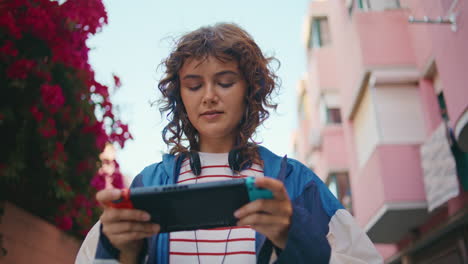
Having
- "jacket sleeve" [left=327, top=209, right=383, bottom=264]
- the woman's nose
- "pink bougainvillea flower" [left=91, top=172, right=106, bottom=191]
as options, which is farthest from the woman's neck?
"pink bougainvillea flower" [left=91, top=172, right=106, bottom=191]

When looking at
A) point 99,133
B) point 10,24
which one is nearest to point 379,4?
point 99,133

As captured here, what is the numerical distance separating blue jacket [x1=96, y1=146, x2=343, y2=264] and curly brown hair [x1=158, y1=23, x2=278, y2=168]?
0.39 feet

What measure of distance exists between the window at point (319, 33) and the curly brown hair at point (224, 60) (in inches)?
578

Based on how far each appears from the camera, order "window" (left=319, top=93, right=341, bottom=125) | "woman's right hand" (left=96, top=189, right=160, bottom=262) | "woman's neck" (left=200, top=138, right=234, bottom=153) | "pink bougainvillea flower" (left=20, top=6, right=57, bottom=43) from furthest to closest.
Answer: "window" (left=319, top=93, right=341, bottom=125), "pink bougainvillea flower" (left=20, top=6, right=57, bottom=43), "woman's neck" (left=200, top=138, right=234, bottom=153), "woman's right hand" (left=96, top=189, right=160, bottom=262)

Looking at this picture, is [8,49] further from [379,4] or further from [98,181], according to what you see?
[379,4]

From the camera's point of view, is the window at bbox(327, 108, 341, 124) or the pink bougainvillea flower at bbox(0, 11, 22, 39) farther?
the window at bbox(327, 108, 341, 124)

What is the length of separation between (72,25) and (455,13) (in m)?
5.01

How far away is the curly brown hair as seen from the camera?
206 centimetres

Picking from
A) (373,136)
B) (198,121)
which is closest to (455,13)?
(373,136)

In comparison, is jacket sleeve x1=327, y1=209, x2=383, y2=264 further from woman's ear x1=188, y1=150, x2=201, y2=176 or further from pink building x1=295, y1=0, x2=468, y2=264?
pink building x1=295, y1=0, x2=468, y2=264

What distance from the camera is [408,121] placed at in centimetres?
972

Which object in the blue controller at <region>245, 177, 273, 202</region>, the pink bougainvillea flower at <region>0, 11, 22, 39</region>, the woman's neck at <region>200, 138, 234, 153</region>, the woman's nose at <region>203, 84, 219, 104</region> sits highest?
the pink bougainvillea flower at <region>0, 11, 22, 39</region>

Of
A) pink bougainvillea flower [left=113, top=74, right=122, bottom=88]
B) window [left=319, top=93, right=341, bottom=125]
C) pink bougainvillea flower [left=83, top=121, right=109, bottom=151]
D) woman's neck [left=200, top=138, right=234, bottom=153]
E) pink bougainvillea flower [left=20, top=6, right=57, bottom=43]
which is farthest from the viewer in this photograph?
window [left=319, top=93, right=341, bottom=125]

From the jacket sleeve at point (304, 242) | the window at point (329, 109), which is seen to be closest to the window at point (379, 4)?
the window at point (329, 109)
